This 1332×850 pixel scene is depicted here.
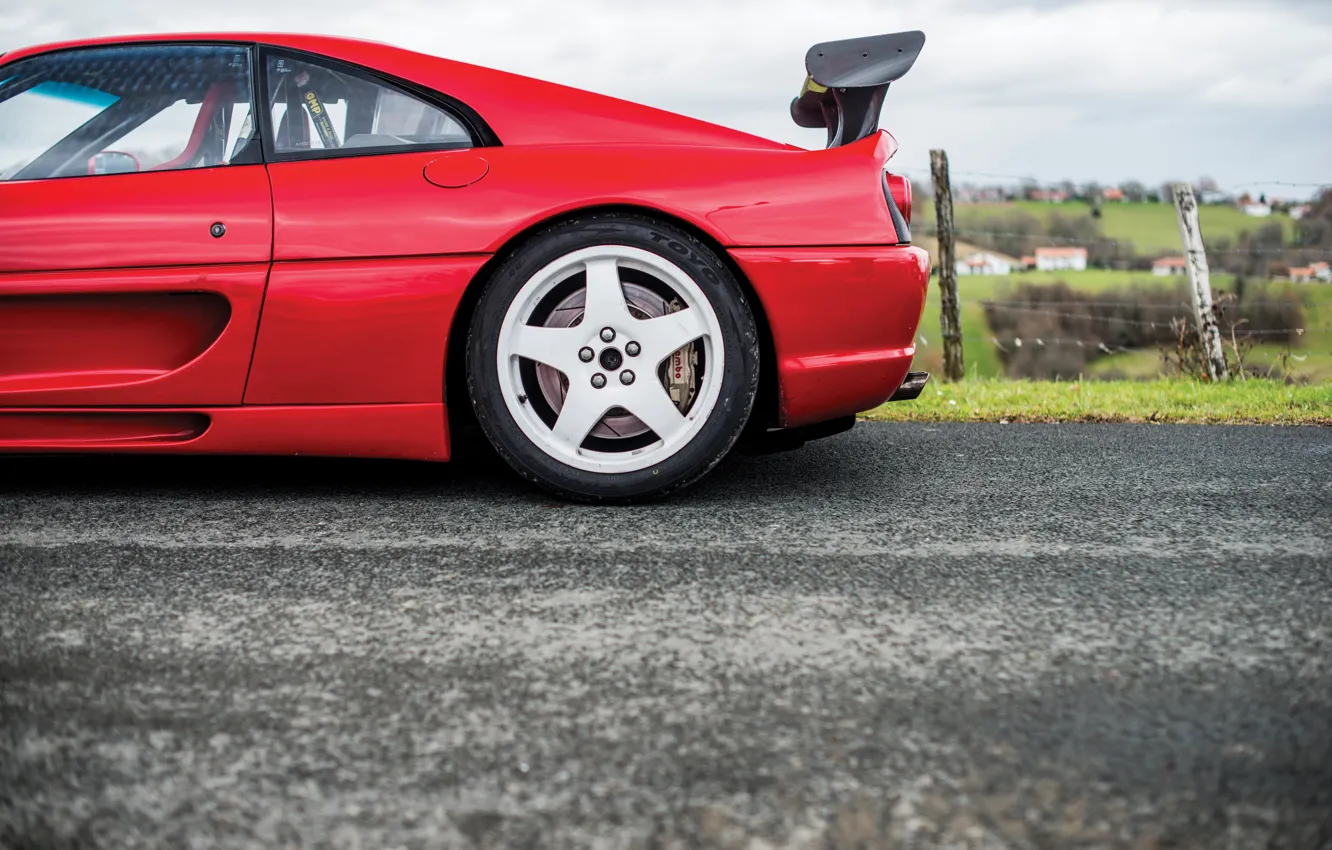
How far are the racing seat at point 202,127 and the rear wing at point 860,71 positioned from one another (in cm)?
164

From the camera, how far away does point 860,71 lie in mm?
3158

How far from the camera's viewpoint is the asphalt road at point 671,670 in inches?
54.0

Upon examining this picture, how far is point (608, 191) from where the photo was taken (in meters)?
3.02

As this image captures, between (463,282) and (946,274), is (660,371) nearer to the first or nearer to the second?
(463,282)

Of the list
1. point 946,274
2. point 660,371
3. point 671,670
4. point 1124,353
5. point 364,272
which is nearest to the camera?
point 671,670

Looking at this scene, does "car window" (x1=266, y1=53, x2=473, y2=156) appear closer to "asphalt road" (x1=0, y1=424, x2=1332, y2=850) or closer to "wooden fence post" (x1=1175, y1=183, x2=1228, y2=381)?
"asphalt road" (x1=0, y1=424, x2=1332, y2=850)

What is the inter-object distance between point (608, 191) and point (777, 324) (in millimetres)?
563

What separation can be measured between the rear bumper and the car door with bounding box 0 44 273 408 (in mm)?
1341

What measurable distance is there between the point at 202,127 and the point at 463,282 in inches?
36.9

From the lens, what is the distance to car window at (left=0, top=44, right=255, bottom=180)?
3207 millimetres

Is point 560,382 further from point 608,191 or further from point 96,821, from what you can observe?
point 96,821

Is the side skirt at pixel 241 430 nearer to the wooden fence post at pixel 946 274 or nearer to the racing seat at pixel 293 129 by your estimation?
the racing seat at pixel 293 129

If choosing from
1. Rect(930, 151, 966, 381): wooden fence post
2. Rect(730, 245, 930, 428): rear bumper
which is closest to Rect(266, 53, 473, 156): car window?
Rect(730, 245, 930, 428): rear bumper

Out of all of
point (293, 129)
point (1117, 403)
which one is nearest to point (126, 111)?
point (293, 129)
